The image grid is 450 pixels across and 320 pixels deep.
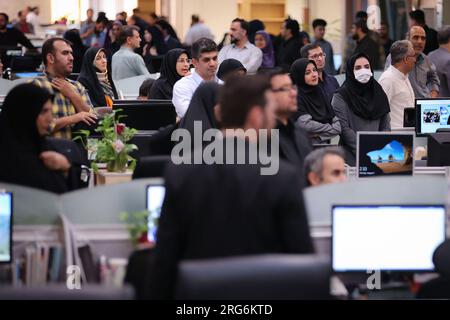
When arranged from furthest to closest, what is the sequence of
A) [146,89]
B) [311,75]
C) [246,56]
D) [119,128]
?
[246,56], [146,89], [311,75], [119,128]

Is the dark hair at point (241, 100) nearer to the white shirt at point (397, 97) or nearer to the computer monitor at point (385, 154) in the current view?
the computer monitor at point (385, 154)

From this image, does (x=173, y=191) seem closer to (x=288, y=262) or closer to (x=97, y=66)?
(x=288, y=262)

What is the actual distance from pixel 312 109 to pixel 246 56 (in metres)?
5.77

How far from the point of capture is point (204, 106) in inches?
258

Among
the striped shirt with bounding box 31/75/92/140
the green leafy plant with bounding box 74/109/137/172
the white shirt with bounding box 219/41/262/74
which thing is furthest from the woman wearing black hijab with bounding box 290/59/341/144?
the white shirt with bounding box 219/41/262/74

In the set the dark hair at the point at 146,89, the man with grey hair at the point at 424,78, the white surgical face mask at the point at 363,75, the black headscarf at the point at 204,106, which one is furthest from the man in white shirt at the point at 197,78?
the man with grey hair at the point at 424,78

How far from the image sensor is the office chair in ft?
10.6

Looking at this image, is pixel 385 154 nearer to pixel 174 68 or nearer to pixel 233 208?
pixel 233 208

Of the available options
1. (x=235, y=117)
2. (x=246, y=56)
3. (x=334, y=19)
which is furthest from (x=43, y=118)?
(x=334, y=19)

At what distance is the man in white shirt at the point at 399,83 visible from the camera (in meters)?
9.47
